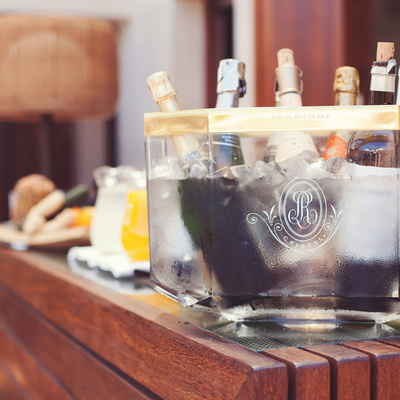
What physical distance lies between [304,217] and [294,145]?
0.06 metres

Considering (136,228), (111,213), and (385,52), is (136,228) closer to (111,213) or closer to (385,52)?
(111,213)

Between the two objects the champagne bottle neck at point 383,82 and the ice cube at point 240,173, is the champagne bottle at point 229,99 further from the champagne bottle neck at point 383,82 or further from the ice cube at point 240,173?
the champagne bottle neck at point 383,82

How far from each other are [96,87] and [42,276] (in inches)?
59.6

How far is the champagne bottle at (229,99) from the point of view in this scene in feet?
1.69

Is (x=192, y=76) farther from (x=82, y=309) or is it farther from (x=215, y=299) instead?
(x=215, y=299)

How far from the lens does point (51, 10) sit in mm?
3783

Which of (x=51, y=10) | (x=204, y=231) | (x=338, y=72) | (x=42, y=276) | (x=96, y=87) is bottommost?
(x=42, y=276)

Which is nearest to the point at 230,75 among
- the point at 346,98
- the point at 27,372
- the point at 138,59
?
the point at 346,98

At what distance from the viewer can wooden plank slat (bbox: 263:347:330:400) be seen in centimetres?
42

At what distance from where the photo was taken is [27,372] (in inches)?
46.7

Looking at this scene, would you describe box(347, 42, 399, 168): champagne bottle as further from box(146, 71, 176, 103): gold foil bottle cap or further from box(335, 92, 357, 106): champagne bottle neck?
box(146, 71, 176, 103): gold foil bottle cap

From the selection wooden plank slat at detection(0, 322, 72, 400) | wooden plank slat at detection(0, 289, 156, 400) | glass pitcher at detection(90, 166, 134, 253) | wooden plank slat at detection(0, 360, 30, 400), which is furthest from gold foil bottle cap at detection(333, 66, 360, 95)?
wooden plank slat at detection(0, 360, 30, 400)

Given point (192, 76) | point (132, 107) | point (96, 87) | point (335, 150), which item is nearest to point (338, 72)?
point (335, 150)

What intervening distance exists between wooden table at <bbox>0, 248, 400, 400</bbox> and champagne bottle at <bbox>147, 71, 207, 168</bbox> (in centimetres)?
16
